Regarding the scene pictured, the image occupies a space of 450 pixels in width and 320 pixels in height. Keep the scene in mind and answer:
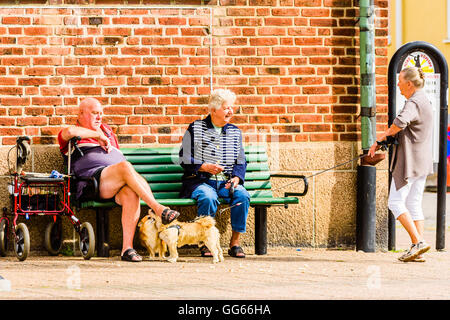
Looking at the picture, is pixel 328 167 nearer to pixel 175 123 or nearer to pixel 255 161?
pixel 255 161

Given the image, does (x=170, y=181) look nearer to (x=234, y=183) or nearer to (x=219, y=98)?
(x=234, y=183)

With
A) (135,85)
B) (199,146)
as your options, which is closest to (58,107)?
(135,85)

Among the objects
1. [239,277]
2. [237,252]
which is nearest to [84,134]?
[237,252]

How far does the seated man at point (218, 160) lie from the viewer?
8031mm

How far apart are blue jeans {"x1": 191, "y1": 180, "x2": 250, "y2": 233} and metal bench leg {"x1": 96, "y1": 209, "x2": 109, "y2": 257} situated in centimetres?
85

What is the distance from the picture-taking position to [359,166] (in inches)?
347

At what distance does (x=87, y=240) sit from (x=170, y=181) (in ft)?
3.42

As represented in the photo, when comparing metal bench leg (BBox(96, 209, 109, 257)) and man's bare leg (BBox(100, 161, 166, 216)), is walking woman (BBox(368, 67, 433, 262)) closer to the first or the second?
man's bare leg (BBox(100, 161, 166, 216))

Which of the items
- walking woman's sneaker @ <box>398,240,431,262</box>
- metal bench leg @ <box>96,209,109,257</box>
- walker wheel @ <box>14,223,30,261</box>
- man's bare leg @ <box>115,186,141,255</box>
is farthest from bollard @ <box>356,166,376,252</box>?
walker wheel @ <box>14,223,30,261</box>

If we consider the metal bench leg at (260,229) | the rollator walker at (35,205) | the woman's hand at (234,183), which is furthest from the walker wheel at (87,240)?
the metal bench leg at (260,229)

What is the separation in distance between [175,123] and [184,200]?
1054 mm

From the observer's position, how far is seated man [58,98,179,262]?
7.71 metres

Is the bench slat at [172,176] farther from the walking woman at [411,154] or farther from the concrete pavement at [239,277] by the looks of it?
the walking woman at [411,154]

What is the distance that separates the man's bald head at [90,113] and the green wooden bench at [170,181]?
49 centimetres
